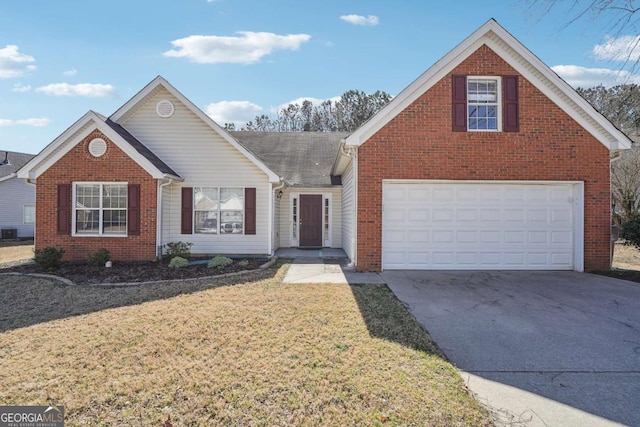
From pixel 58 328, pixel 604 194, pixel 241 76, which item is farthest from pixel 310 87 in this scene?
pixel 58 328

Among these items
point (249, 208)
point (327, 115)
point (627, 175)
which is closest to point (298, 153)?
point (249, 208)

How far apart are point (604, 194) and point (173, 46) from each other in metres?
13.9

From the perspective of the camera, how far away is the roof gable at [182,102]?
37.2 feet

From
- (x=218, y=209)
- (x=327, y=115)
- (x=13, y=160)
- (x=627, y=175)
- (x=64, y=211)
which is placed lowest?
(x=64, y=211)

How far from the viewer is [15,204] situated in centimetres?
2139

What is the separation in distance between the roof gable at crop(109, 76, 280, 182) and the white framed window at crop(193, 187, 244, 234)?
1.20 meters

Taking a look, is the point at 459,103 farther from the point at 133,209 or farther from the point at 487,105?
the point at 133,209

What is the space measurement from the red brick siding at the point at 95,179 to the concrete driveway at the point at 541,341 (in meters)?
7.71

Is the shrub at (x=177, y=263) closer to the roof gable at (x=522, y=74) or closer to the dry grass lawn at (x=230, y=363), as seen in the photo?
the dry grass lawn at (x=230, y=363)

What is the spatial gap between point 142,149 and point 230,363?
380 inches

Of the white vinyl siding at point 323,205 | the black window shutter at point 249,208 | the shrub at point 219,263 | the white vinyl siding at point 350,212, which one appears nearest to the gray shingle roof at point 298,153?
the white vinyl siding at point 323,205

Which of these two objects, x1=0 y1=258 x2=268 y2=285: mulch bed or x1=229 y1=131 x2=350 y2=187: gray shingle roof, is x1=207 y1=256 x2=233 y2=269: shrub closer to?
x1=0 y1=258 x2=268 y2=285: mulch bed

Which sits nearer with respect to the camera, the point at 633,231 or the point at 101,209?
the point at 633,231

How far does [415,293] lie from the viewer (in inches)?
269
